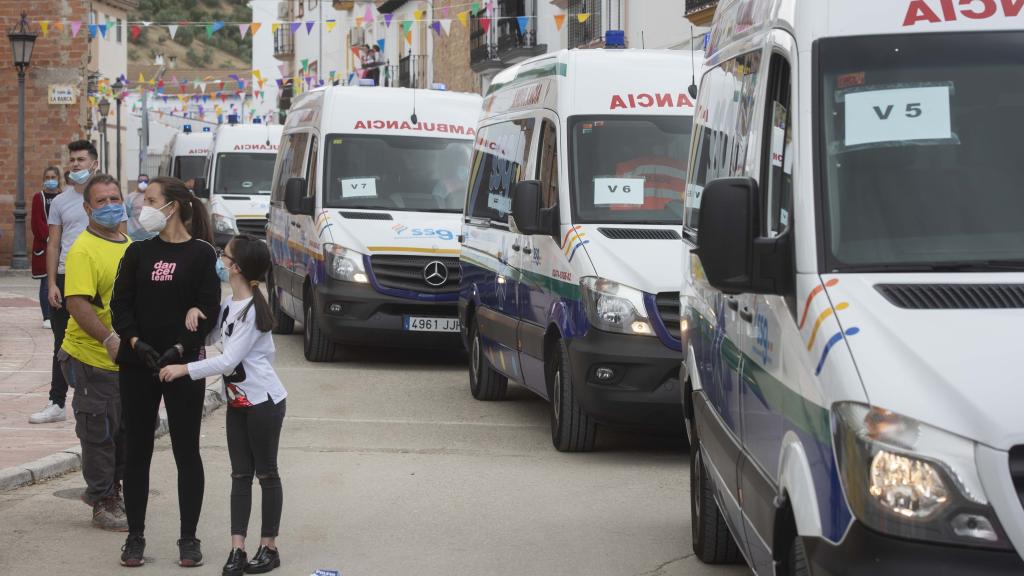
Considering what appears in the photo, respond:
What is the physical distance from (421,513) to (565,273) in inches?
84.1

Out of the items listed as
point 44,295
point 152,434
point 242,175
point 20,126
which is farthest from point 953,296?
point 20,126

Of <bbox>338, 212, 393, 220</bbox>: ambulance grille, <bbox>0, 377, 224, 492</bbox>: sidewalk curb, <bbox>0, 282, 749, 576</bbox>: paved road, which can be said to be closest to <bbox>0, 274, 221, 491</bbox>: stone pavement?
<bbox>0, 377, 224, 492</bbox>: sidewalk curb

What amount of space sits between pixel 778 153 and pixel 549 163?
5.27 metres

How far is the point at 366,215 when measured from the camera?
14664 mm

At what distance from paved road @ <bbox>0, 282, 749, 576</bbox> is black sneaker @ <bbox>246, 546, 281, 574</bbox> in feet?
0.20

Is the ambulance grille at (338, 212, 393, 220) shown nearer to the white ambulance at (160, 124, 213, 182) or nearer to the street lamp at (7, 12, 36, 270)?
the street lamp at (7, 12, 36, 270)

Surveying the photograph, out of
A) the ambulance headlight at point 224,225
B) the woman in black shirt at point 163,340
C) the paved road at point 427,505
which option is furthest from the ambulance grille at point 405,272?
the ambulance headlight at point 224,225

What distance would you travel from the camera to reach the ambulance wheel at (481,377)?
40.1 feet

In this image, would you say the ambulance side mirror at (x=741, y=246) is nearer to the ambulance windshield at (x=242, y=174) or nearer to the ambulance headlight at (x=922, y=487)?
the ambulance headlight at (x=922, y=487)

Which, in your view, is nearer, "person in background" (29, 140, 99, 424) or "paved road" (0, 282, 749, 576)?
"paved road" (0, 282, 749, 576)

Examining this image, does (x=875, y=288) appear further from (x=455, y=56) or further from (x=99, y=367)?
(x=455, y=56)

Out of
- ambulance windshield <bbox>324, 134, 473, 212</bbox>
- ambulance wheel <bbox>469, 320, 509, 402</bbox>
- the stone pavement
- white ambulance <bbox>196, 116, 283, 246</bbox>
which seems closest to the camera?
the stone pavement

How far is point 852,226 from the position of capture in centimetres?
450

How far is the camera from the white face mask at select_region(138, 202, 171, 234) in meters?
6.55
